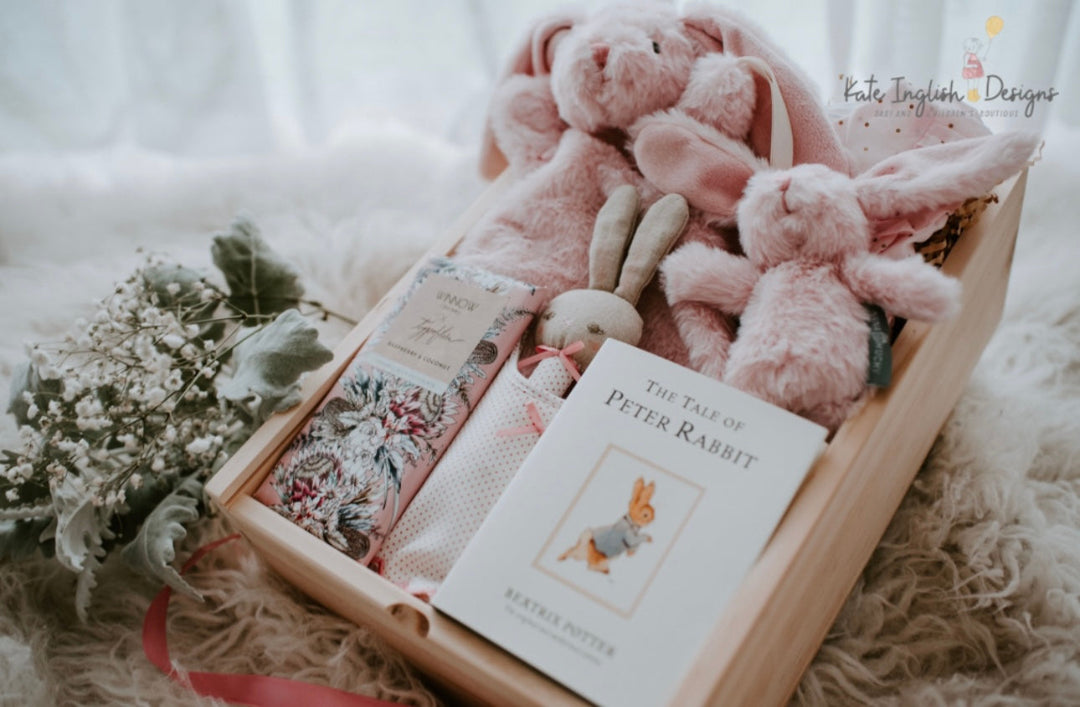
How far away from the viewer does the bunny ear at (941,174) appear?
64 centimetres

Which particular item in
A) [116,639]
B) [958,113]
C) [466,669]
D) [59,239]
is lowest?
[116,639]

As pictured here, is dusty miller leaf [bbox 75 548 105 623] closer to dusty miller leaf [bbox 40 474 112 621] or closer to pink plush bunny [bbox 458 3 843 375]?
dusty miller leaf [bbox 40 474 112 621]

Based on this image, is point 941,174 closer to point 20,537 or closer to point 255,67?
point 20,537

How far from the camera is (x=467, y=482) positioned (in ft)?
2.33

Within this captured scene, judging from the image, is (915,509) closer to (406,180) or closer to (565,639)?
(565,639)

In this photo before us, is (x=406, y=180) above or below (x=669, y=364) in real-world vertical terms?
above

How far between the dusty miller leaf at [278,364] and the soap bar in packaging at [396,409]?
0.04 m

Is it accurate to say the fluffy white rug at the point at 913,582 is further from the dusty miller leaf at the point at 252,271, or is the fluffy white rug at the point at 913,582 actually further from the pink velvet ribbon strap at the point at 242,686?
the dusty miller leaf at the point at 252,271

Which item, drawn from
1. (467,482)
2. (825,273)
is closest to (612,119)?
(825,273)

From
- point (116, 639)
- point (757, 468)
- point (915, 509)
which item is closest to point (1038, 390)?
point (915, 509)

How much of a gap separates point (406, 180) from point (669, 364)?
0.64 meters

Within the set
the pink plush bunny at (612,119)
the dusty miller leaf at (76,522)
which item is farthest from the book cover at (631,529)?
the dusty miller leaf at (76,522)

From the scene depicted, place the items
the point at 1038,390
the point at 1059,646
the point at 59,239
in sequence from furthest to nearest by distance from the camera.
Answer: the point at 59,239 → the point at 1038,390 → the point at 1059,646

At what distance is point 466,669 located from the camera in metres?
Result: 0.62
